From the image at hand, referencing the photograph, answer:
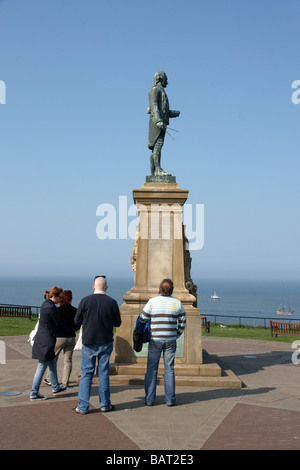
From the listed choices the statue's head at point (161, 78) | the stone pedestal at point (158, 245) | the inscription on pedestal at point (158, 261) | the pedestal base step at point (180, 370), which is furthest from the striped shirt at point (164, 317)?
the statue's head at point (161, 78)

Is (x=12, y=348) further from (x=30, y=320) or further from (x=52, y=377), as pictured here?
(x=30, y=320)

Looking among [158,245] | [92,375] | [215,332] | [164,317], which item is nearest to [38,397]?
[92,375]

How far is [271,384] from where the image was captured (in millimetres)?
8773

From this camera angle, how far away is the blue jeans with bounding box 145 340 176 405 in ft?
21.6

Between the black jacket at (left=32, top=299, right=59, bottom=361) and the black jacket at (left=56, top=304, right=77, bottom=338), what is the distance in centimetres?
48

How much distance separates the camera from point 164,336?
21.7ft

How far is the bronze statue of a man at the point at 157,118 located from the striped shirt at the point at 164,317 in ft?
13.7

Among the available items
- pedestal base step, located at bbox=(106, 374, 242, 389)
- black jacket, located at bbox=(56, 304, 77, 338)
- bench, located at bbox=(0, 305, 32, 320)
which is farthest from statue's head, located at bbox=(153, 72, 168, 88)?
bench, located at bbox=(0, 305, 32, 320)

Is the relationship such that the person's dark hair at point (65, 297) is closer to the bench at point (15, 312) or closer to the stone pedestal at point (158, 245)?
the stone pedestal at point (158, 245)

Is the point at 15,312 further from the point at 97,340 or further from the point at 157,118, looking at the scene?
the point at 97,340

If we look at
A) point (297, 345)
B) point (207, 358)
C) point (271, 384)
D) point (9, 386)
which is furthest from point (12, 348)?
point (297, 345)

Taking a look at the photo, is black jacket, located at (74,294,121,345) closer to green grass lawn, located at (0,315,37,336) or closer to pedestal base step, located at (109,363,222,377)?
pedestal base step, located at (109,363,222,377)

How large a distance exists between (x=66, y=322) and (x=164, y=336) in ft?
6.86
